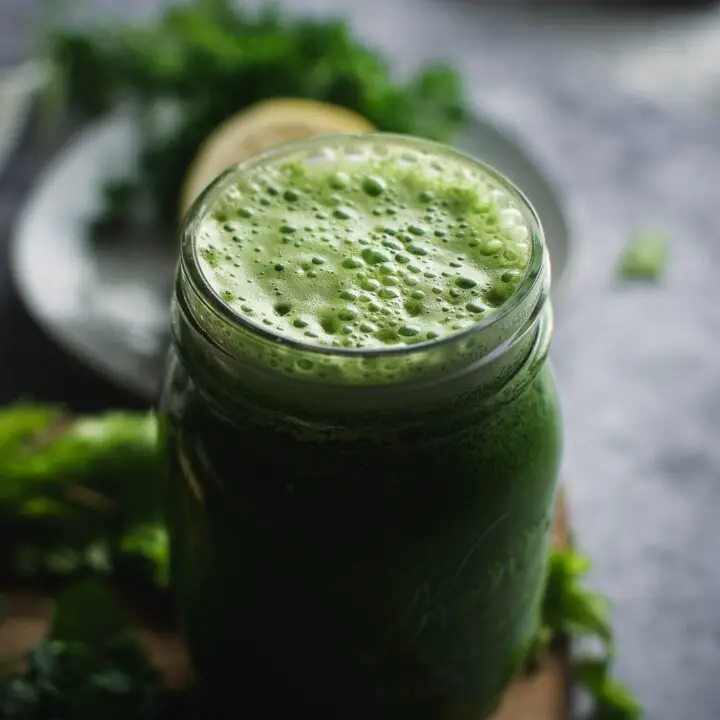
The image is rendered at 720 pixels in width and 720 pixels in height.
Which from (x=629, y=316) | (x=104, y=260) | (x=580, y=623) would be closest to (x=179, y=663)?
(x=580, y=623)

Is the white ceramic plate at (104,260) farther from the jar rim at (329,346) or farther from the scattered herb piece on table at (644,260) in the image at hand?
the jar rim at (329,346)

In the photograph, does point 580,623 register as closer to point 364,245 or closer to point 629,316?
point 364,245

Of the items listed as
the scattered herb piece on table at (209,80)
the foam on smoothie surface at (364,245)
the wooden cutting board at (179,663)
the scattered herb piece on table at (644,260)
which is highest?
the foam on smoothie surface at (364,245)

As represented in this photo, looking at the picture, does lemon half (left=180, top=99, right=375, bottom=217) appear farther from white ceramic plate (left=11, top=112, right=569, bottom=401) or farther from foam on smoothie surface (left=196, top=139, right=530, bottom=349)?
foam on smoothie surface (left=196, top=139, right=530, bottom=349)

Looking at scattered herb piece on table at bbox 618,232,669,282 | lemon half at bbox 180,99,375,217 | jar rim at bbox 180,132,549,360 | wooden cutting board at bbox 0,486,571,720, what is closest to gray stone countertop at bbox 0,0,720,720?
scattered herb piece on table at bbox 618,232,669,282

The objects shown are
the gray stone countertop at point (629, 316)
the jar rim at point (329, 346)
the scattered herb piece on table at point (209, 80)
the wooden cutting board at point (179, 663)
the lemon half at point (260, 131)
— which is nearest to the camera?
the jar rim at point (329, 346)

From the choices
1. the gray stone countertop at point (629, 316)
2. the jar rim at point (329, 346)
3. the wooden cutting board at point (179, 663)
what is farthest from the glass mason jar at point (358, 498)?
the gray stone countertop at point (629, 316)
